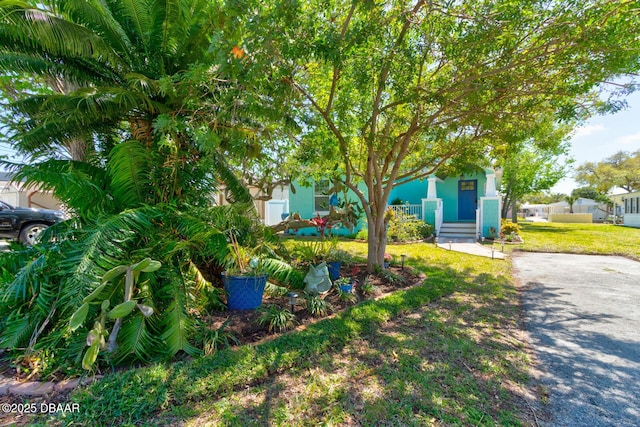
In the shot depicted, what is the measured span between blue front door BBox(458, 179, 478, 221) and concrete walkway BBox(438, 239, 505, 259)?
3710 mm

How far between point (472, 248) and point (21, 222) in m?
15.8

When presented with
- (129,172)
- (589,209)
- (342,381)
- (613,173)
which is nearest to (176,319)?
(342,381)

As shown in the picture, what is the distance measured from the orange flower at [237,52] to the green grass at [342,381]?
3.52 meters

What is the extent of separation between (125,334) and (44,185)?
7.47 feet

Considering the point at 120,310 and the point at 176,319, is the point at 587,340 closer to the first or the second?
the point at 176,319

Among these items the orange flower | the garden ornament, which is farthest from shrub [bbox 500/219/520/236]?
the orange flower

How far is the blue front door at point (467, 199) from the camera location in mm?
16594

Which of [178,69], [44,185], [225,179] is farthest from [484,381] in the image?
[178,69]

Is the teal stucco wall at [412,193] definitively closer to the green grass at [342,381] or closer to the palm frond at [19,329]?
the green grass at [342,381]

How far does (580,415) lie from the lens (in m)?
2.59

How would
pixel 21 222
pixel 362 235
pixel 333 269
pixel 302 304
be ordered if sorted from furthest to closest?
pixel 362 235
pixel 21 222
pixel 333 269
pixel 302 304

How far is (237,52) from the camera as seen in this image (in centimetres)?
369

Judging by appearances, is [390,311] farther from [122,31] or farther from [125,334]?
[122,31]

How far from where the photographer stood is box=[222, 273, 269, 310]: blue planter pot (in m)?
4.27
